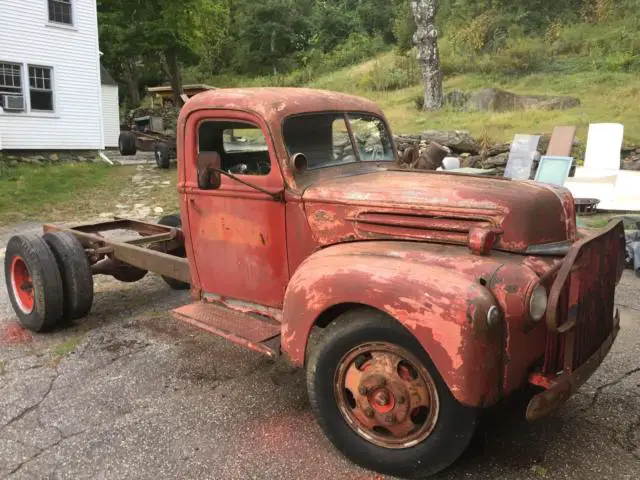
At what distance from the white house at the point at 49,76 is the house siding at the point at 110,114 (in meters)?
6.57

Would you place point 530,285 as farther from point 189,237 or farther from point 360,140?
point 189,237

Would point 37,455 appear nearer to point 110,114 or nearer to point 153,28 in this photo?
point 110,114

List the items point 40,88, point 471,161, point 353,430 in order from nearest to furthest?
point 353,430, point 471,161, point 40,88

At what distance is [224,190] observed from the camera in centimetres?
375

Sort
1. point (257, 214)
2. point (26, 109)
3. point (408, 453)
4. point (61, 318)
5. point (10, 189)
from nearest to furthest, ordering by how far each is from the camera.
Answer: point (408, 453), point (257, 214), point (61, 318), point (10, 189), point (26, 109)

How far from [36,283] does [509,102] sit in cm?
1302

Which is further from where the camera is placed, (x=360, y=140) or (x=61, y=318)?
(x=61, y=318)

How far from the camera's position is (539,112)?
13203mm

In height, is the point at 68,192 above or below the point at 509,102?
below

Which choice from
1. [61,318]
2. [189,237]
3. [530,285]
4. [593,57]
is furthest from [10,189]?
[593,57]

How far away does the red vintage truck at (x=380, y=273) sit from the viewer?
2527 mm

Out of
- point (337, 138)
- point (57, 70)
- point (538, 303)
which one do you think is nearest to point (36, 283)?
point (337, 138)

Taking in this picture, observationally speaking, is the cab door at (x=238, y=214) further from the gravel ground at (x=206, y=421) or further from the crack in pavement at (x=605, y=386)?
the crack in pavement at (x=605, y=386)

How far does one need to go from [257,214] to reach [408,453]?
5.48ft
